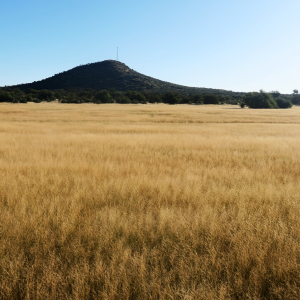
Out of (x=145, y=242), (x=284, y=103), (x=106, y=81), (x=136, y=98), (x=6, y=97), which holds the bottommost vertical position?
(x=145, y=242)

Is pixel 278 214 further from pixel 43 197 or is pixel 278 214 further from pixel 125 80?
pixel 125 80

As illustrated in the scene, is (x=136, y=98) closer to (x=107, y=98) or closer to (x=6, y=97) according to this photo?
(x=107, y=98)

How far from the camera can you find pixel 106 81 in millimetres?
131750

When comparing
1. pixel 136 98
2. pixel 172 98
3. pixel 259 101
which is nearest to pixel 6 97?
pixel 136 98

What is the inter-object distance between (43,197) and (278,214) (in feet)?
15.6

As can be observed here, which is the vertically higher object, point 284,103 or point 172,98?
point 172,98

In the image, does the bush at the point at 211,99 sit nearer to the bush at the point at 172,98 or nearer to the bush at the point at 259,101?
the bush at the point at 259,101

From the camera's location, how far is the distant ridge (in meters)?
123

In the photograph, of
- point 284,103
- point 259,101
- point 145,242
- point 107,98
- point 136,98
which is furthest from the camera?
point 136,98

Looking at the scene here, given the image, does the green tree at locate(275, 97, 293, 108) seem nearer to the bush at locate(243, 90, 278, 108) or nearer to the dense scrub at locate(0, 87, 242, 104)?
the bush at locate(243, 90, 278, 108)

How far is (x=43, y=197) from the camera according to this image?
4859 millimetres

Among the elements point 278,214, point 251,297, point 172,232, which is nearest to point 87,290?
point 172,232

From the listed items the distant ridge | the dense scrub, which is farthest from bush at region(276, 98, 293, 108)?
the distant ridge

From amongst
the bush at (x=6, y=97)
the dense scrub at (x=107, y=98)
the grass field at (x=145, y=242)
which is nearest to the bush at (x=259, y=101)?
the dense scrub at (x=107, y=98)
